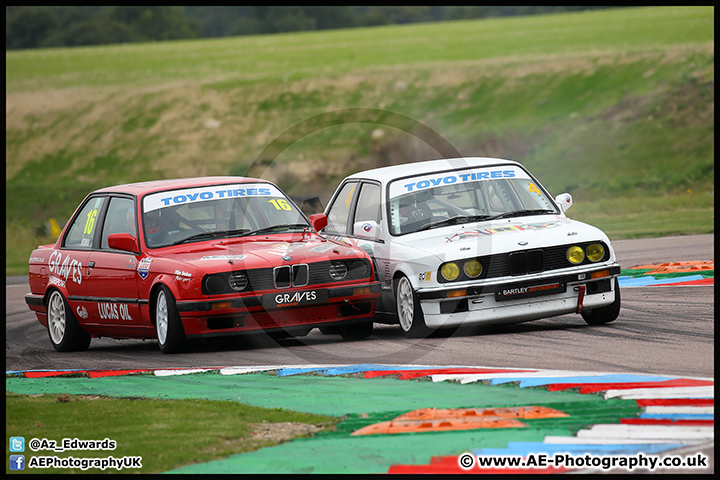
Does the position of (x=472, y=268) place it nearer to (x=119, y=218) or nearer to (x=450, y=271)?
(x=450, y=271)

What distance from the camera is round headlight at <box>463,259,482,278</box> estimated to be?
30.4 feet

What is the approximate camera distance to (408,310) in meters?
9.63

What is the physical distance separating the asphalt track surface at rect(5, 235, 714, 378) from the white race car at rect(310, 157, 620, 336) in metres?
0.25

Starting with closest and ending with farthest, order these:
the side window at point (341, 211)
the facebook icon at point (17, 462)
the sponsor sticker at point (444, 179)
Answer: the facebook icon at point (17, 462)
the sponsor sticker at point (444, 179)
the side window at point (341, 211)

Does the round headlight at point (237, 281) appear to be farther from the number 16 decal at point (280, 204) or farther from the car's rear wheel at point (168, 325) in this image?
the number 16 decal at point (280, 204)

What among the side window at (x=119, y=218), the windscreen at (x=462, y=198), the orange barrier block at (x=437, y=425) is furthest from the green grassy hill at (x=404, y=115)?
the orange barrier block at (x=437, y=425)

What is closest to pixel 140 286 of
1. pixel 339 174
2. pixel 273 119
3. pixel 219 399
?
pixel 219 399

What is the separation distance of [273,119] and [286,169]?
839 cm

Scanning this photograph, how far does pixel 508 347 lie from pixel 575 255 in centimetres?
128

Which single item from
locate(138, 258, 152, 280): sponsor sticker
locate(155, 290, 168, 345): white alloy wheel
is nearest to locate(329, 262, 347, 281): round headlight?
locate(155, 290, 168, 345): white alloy wheel

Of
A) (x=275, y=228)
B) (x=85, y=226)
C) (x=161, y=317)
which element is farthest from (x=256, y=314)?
(x=85, y=226)

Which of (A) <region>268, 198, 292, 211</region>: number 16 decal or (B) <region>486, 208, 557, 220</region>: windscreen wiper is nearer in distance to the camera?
(B) <region>486, 208, 557, 220</region>: windscreen wiper

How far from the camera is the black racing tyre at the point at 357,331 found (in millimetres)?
10016

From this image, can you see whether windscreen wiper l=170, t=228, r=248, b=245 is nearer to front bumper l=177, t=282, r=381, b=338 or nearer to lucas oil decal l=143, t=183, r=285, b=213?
lucas oil decal l=143, t=183, r=285, b=213
